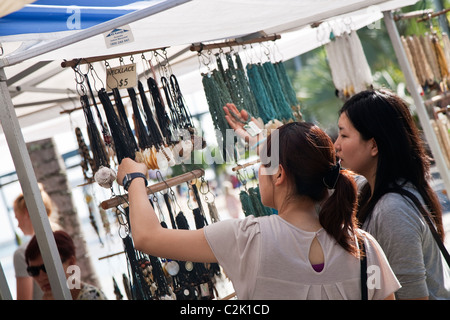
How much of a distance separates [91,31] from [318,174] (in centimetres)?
107

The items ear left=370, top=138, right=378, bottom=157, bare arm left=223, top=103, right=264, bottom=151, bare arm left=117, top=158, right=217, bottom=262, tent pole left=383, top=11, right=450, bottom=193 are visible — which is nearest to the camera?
bare arm left=117, top=158, right=217, bottom=262

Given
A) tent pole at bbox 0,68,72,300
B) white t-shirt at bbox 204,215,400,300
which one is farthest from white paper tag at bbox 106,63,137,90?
white t-shirt at bbox 204,215,400,300

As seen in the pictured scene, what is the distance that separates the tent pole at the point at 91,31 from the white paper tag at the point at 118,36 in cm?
19

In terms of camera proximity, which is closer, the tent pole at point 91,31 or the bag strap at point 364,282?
the bag strap at point 364,282

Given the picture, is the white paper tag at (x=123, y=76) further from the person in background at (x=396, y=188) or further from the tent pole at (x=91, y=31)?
the person in background at (x=396, y=188)

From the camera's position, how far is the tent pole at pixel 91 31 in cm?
204

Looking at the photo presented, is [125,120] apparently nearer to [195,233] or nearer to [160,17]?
[160,17]

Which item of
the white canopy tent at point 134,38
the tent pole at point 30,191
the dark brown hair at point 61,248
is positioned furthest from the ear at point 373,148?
the dark brown hair at point 61,248

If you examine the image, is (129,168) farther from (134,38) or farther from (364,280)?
(364,280)

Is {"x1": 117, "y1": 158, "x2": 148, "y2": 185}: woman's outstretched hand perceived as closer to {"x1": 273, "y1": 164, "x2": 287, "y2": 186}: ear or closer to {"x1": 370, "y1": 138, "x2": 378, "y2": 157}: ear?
{"x1": 273, "y1": 164, "x2": 287, "y2": 186}: ear

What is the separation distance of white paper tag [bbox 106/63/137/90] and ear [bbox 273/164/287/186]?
1046mm

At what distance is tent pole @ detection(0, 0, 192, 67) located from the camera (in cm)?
204
